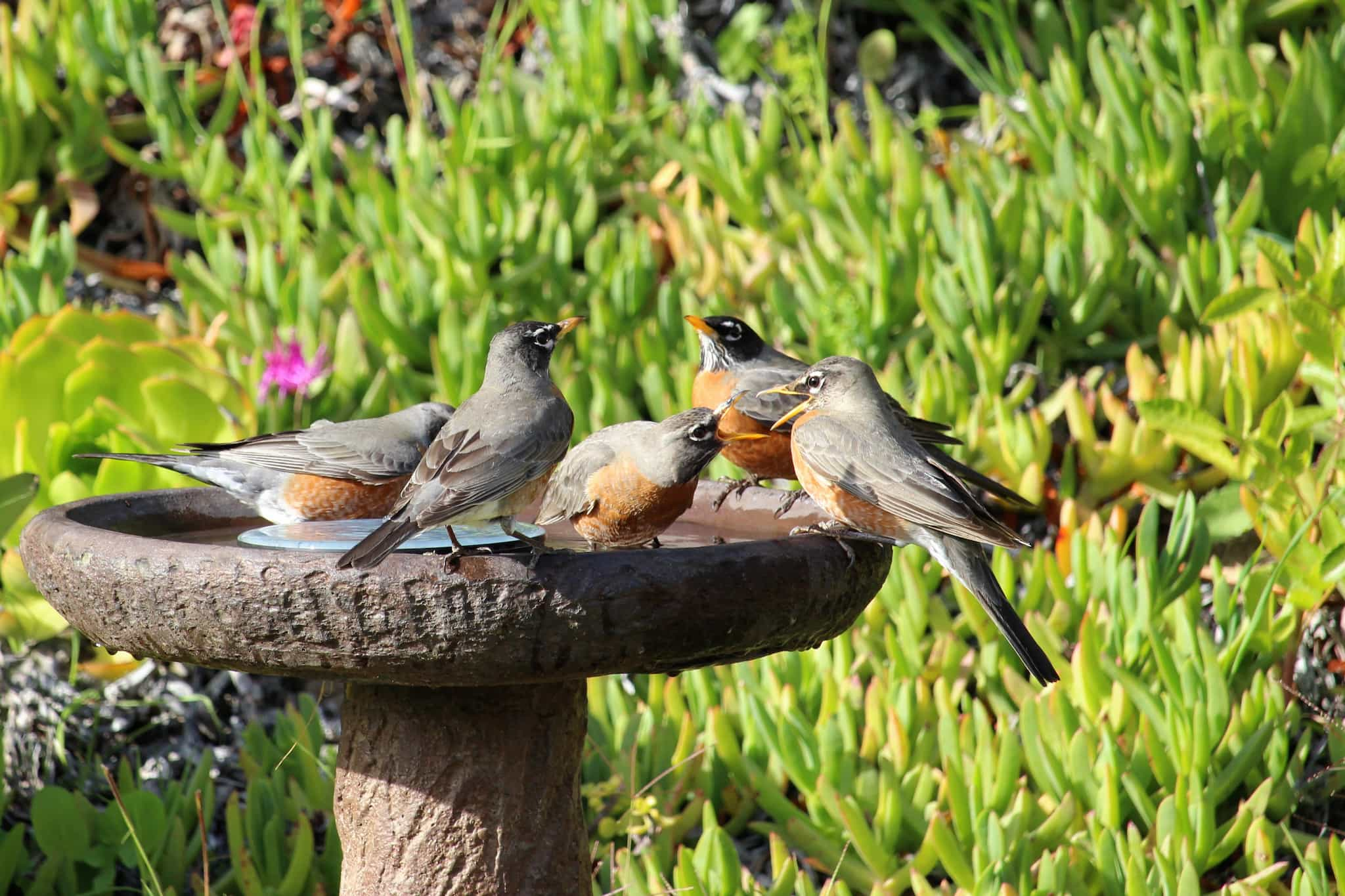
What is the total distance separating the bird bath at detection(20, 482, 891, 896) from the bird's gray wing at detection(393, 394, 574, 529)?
4.4 inches

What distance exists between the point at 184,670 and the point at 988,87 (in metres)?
3.71

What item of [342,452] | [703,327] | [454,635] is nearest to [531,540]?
[454,635]

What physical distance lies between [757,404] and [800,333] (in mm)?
1414

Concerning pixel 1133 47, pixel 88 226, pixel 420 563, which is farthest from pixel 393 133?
pixel 420 563

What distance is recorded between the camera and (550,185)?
5145mm

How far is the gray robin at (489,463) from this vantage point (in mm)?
2139

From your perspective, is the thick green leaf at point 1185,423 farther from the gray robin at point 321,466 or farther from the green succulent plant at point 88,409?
the green succulent plant at point 88,409

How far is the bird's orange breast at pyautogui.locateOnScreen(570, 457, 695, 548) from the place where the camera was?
7.76 ft

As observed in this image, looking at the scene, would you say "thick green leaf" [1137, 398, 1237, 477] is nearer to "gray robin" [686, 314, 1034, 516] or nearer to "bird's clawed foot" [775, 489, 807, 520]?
"gray robin" [686, 314, 1034, 516]

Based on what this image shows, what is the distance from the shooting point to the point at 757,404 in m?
3.21

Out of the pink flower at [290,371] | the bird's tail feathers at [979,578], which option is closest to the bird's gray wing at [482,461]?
the bird's tail feathers at [979,578]

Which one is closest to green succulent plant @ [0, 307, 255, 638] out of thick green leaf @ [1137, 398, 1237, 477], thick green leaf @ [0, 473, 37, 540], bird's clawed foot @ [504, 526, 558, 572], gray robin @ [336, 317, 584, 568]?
thick green leaf @ [0, 473, 37, 540]

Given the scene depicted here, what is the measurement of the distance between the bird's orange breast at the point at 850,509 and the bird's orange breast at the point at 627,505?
306mm

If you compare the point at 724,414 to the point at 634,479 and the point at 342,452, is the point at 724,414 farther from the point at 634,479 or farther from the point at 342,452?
the point at 342,452
